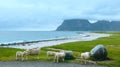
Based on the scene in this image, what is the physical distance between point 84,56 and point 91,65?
322cm

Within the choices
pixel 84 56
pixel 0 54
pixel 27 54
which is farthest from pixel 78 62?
pixel 0 54

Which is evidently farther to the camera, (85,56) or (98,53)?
(98,53)

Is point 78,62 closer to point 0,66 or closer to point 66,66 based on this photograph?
point 66,66

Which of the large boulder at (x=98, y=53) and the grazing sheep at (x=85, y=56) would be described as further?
the large boulder at (x=98, y=53)

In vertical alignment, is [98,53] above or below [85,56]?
above

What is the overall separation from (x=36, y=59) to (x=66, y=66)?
26.0ft

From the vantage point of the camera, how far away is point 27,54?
50.6 m

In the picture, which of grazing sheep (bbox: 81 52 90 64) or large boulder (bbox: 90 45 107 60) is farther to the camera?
large boulder (bbox: 90 45 107 60)

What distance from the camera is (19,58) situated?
165 ft

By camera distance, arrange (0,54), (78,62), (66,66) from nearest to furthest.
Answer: (66,66), (78,62), (0,54)

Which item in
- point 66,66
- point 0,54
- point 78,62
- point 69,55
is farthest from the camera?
point 0,54

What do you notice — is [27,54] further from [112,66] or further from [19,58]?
[112,66]

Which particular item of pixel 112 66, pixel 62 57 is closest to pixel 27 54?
pixel 62 57

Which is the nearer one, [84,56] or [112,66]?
[112,66]
